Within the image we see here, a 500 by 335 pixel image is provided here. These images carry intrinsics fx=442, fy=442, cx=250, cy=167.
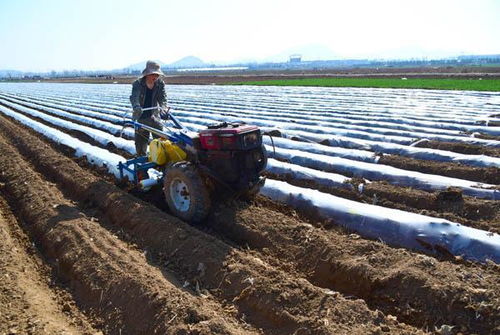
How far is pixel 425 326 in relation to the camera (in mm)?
2955

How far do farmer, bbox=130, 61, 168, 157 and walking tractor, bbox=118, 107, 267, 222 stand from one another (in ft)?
3.61

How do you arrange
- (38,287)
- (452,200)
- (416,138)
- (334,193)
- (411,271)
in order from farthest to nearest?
(416,138), (334,193), (452,200), (38,287), (411,271)

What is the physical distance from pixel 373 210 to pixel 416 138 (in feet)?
14.4

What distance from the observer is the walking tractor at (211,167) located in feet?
15.1

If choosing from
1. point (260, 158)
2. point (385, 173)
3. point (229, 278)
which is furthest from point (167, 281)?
point (385, 173)

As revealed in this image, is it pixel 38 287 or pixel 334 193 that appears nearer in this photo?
pixel 38 287

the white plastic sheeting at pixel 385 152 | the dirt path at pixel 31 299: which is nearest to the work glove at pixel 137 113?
the white plastic sheeting at pixel 385 152

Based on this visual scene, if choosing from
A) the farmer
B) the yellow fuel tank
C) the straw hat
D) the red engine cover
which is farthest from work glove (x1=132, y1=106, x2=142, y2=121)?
the red engine cover

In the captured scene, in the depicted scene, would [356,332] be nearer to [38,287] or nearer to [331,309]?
[331,309]

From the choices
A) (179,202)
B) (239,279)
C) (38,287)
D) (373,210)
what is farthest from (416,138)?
(38,287)

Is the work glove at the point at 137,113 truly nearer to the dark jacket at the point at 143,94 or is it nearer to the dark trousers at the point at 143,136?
the dark jacket at the point at 143,94

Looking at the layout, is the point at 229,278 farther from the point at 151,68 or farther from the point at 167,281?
the point at 151,68

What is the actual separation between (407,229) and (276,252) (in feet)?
4.11

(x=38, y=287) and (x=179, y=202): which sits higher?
(x=179, y=202)
